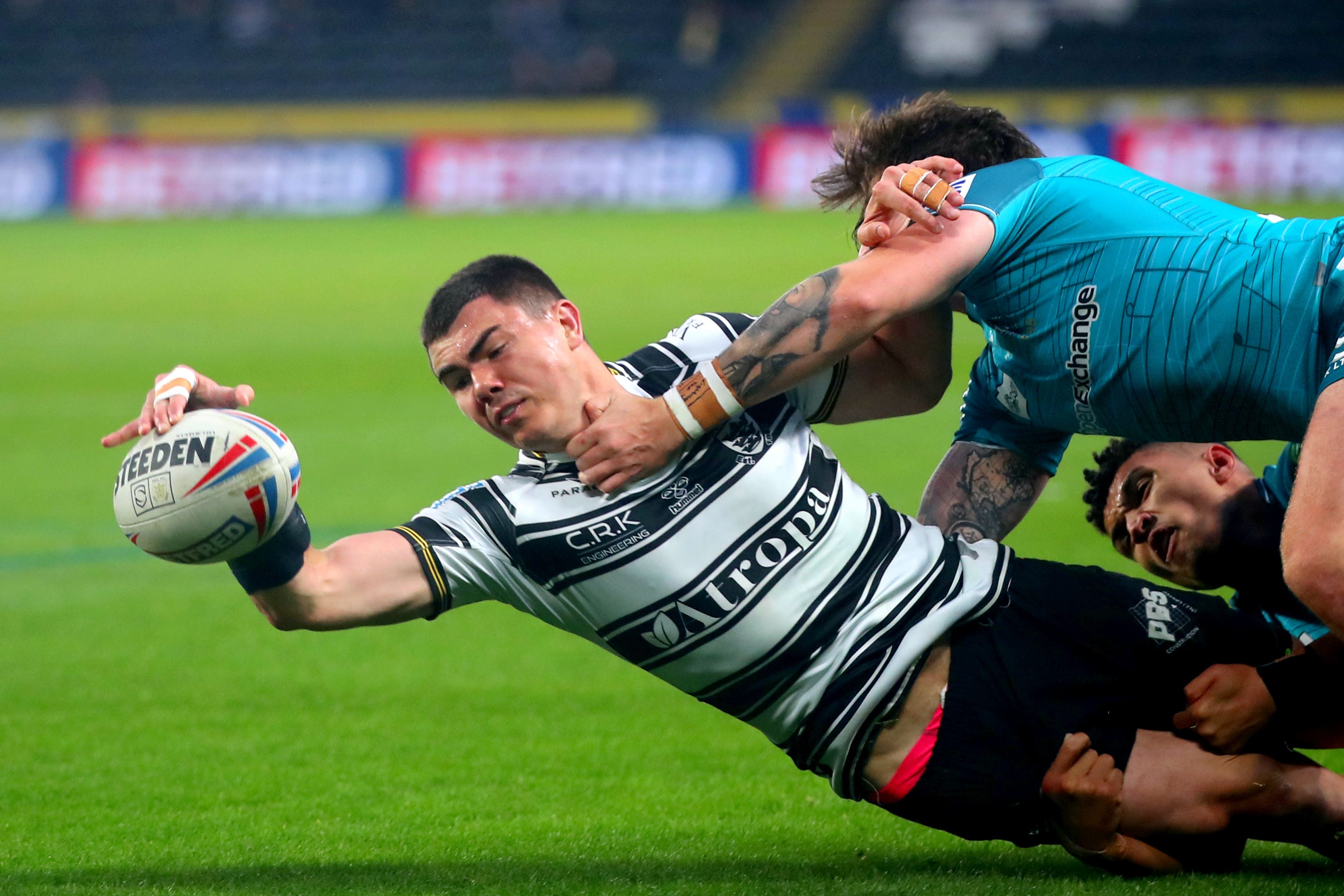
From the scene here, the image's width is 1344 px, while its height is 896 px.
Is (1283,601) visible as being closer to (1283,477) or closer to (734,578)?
(1283,477)

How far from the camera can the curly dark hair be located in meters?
4.26

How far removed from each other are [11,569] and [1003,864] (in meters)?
5.36

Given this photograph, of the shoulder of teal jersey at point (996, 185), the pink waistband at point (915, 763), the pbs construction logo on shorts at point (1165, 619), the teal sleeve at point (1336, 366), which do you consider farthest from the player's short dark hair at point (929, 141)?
the pink waistband at point (915, 763)

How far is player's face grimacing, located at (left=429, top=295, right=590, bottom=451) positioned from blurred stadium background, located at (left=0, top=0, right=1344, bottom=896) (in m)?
1.01

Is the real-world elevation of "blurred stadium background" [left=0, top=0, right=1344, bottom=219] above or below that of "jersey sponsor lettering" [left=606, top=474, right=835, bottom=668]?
below

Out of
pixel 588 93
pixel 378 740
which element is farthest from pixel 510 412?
pixel 588 93

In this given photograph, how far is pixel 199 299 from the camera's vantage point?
1784cm

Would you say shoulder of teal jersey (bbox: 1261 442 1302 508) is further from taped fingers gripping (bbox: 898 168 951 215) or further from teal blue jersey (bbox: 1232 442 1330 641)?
taped fingers gripping (bbox: 898 168 951 215)

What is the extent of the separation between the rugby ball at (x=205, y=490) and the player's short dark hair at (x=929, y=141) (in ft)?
5.07

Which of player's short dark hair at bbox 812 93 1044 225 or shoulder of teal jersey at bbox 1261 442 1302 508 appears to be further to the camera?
shoulder of teal jersey at bbox 1261 442 1302 508

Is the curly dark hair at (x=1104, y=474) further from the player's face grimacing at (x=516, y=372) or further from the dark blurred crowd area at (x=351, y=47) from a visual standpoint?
the dark blurred crowd area at (x=351, y=47)

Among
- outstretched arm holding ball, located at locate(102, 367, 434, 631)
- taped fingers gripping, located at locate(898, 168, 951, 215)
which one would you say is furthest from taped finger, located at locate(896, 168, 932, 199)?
outstretched arm holding ball, located at locate(102, 367, 434, 631)

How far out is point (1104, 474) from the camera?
→ 14.2 feet

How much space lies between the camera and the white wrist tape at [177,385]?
3.43 m
